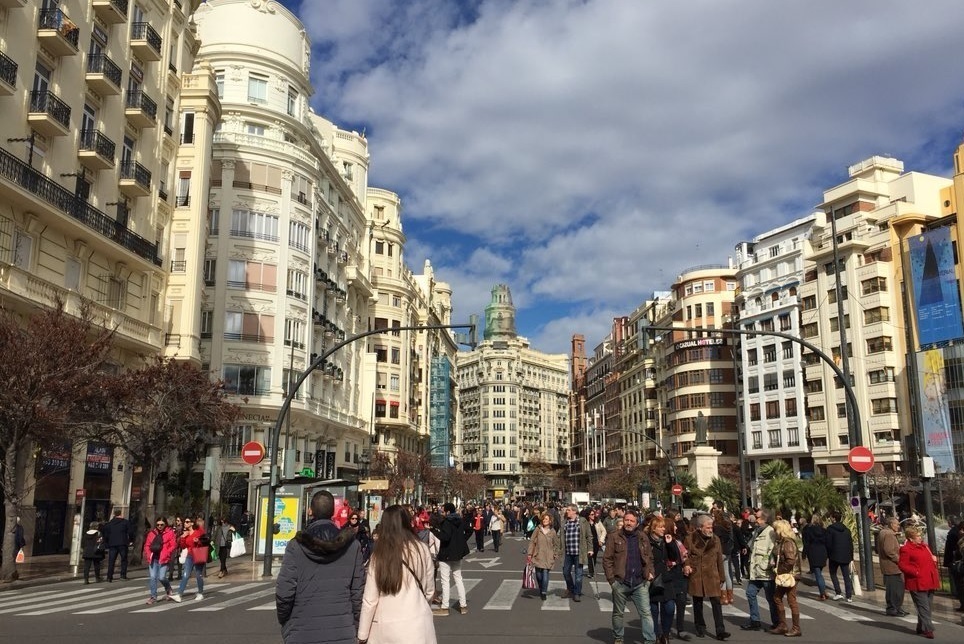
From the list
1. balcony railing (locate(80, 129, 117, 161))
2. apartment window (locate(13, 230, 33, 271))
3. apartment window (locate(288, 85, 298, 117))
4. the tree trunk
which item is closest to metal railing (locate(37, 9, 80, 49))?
balcony railing (locate(80, 129, 117, 161))

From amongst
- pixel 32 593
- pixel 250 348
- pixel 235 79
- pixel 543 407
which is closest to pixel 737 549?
pixel 32 593

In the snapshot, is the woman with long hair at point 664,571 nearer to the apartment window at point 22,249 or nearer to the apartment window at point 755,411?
the apartment window at point 22,249

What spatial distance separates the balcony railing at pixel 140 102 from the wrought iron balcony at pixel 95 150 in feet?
8.61

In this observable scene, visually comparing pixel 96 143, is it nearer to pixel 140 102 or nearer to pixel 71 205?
pixel 71 205

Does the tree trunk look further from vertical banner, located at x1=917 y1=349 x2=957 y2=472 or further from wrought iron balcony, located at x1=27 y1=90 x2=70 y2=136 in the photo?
vertical banner, located at x1=917 y1=349 x2=957 y2=472

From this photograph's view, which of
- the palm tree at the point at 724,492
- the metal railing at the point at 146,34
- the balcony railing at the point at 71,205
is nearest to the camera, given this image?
the balcony railing at the point at 71,205

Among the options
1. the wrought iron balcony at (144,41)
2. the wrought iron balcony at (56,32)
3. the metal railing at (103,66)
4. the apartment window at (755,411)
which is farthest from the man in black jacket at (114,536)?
the apartment window at (755,411)

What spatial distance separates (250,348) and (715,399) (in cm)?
4849

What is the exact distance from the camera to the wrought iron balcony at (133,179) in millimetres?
30814

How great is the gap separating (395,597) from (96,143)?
27488 mm

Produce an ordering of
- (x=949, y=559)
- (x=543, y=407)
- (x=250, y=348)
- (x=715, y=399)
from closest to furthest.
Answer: (x=949, y=559) → (x=250, y=348) → (x=715, y=399) → (x=543, y=407)

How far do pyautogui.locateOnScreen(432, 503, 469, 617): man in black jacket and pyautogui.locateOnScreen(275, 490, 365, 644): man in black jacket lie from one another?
872 centimetres

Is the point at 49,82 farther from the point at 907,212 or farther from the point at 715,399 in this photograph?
the point at 715,399

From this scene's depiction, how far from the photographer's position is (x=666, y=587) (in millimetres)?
10867
